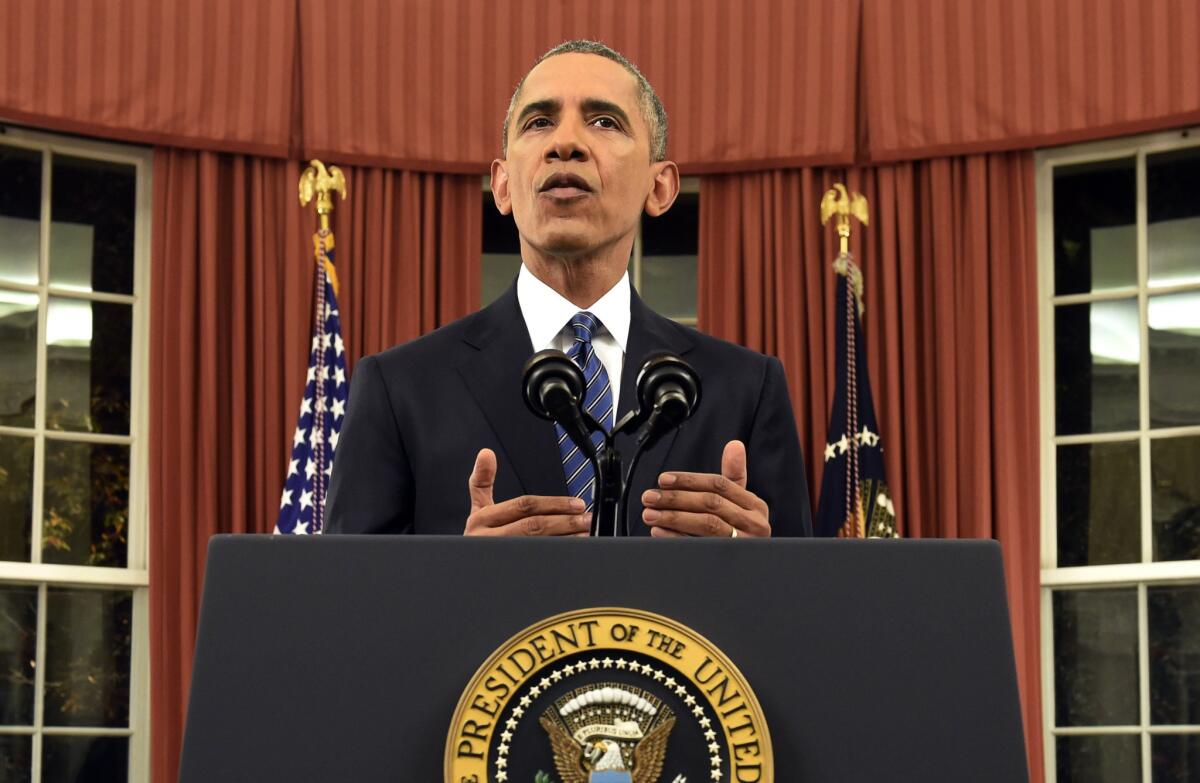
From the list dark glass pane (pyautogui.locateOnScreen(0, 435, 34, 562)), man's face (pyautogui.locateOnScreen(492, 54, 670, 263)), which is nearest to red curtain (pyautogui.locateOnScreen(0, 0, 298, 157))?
dark glass pane (pyautogui.locateOnScreen(0, 435, 34, 562))

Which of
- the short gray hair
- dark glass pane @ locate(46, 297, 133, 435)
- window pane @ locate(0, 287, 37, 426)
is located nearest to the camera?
the short gray hair

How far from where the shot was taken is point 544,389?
4.56 ft

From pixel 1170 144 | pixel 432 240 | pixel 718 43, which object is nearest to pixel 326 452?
pixel 432 240

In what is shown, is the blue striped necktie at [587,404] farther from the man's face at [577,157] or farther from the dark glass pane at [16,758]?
the dark glass pane at [16,758]

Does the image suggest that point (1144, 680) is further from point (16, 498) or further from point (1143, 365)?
point (16, 498)

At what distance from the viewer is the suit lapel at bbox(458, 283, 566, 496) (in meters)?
1.83

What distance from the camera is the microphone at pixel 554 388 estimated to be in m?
1.39

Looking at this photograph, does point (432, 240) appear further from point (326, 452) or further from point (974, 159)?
point (974, 159)

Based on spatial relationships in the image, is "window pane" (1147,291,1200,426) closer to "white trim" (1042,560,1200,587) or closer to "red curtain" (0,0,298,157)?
"white trim" (1042,560,1200,587)

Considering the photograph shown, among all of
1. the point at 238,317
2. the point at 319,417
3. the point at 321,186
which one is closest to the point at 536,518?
the point at 319,417

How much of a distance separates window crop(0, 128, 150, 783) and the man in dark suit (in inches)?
146

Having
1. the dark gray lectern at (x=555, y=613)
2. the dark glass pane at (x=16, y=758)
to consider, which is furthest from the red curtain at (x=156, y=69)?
the dark gray lectern at (x=555, y=613)

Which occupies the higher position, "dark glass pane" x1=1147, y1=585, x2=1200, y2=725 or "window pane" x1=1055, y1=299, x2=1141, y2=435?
"window pane" x1=1055, y1=299, x2=1141, y2=435

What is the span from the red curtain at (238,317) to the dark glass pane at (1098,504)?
206cm
